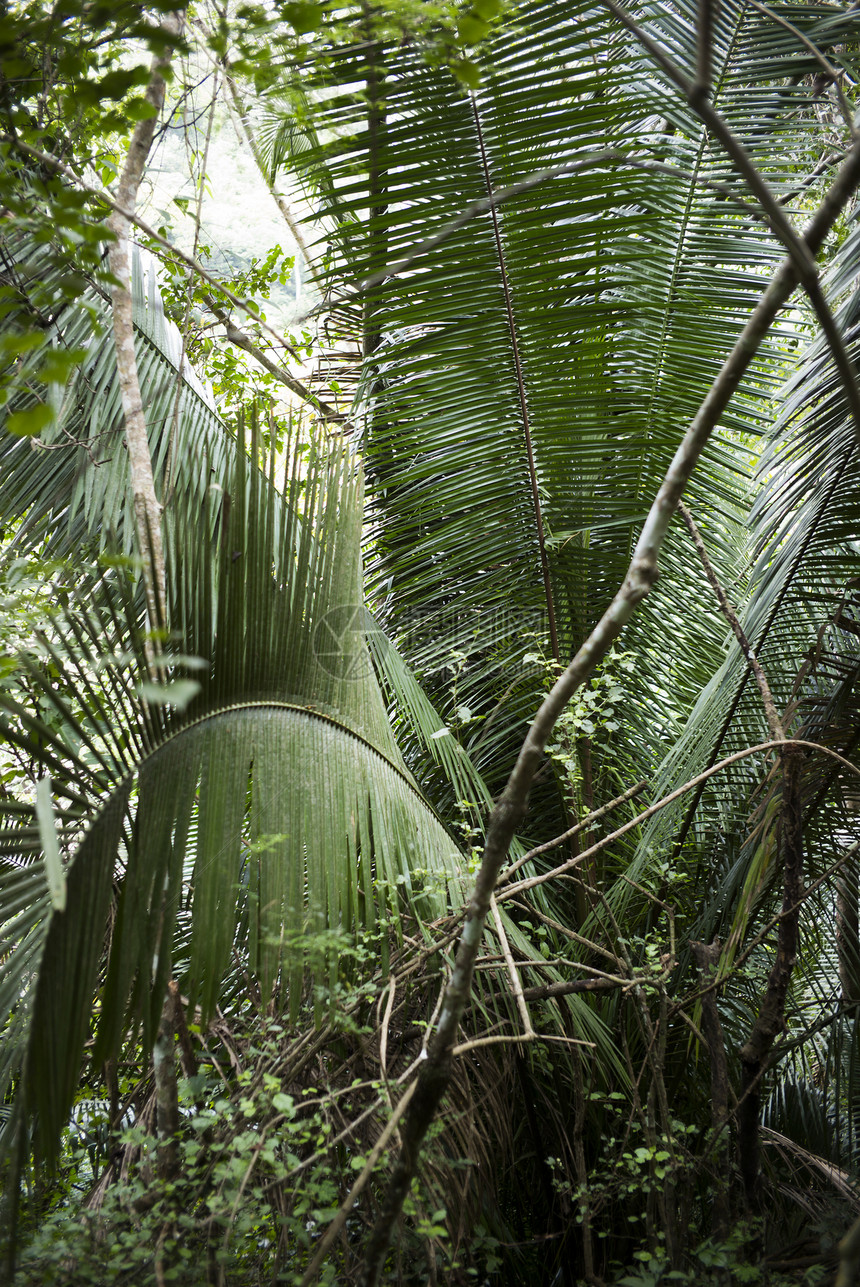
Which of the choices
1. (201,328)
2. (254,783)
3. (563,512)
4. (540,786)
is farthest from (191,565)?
(201,328)

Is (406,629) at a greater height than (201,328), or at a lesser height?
lesser

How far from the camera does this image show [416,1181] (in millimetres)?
1346

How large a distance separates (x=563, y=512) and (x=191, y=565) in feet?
4.17

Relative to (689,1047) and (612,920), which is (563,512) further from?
(689,1047)

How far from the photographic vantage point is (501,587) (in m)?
2.51

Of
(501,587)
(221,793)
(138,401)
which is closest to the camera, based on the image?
(221,793)

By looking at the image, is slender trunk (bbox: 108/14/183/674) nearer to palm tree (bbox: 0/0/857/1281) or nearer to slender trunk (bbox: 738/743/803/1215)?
palm tree (bbox: 0/0/857/1281)

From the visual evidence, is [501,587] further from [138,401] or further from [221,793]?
[221,793]

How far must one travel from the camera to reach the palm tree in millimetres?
1413

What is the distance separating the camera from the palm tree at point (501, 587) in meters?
1.41

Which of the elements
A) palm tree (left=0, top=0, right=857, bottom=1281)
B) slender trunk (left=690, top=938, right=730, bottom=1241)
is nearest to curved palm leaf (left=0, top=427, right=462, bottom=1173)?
palm tree (left=0, top=0, right=857, bottom=1281)

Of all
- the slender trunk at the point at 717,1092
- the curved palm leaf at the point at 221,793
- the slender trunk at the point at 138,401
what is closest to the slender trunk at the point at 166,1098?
the curved palm leaf at the point at 221,793

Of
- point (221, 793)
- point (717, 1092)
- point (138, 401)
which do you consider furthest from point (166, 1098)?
point (138, 401)

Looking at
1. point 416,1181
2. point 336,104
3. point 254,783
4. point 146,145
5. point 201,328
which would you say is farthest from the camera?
point 201,328
